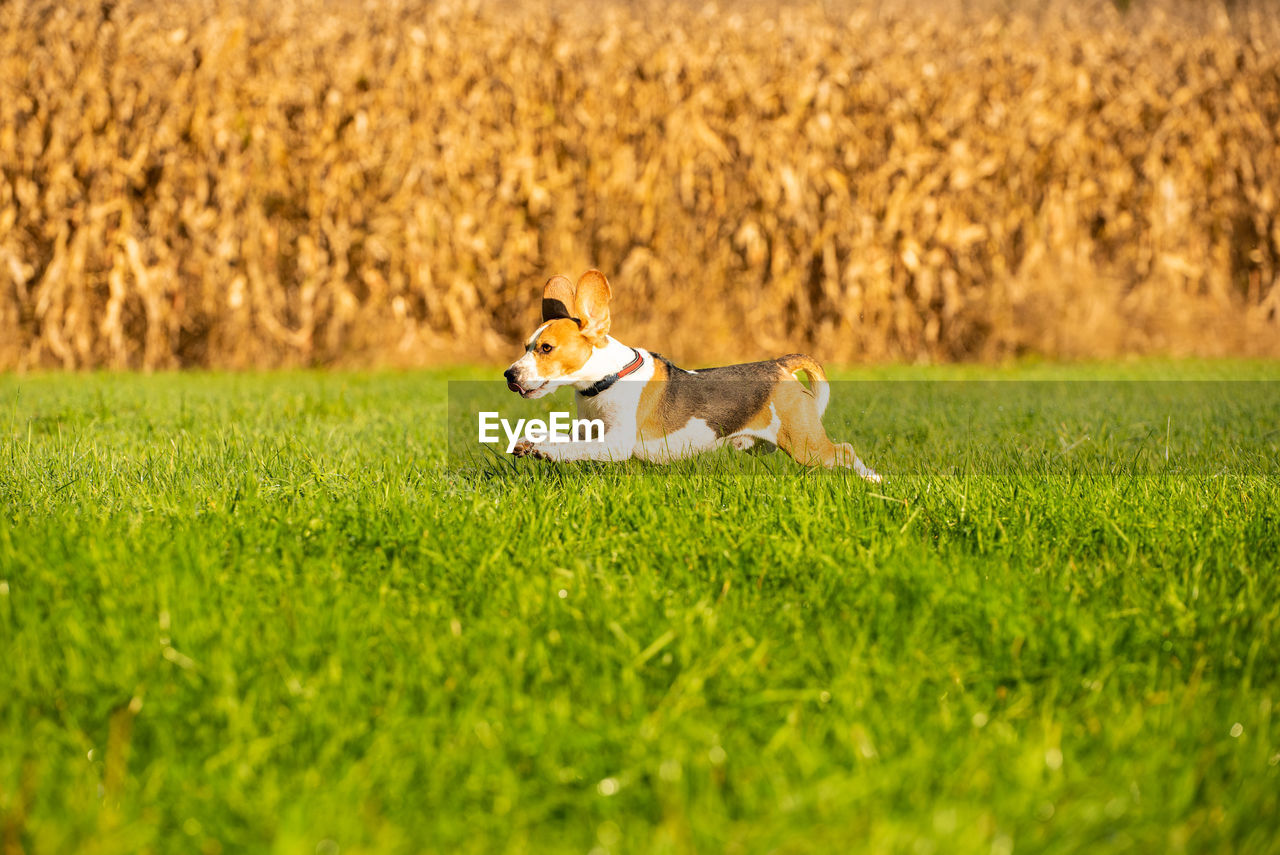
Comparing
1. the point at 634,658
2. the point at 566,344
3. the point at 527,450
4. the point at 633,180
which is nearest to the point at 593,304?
the point at 566,344

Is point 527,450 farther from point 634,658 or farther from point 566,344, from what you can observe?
point 634,658

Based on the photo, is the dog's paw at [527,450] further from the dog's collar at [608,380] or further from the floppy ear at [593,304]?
the floppy ear at [593,304]

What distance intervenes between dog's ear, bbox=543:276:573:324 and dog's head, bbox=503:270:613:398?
42mm

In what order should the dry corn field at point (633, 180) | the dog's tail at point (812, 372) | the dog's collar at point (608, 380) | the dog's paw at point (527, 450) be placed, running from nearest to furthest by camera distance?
the dog's collar at point (608, 380)
the dog's paw at point (527, 450)
the dog's tail at point (812, 372)
the dry corn field at point (633, 180)

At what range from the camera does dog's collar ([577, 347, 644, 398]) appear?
10.9 ft

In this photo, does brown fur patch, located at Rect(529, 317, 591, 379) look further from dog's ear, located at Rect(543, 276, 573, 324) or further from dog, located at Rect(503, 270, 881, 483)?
dog's ear, located at Rect(543, 276, 573, 324)

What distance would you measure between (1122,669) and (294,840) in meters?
1.68

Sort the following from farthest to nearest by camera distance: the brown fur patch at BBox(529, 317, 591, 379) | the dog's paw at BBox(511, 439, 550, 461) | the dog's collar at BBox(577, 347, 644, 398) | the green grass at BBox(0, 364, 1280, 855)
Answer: the dog's paw at BBox(511, 439, 550, 461) < the dog's collar at BBox(577, 347, 644, 398) < the brown fur patch at BBox(529, 317, 591, 379) < the green grass at BBox(0, 364, 1280, 855)

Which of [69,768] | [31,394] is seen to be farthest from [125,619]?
[31,394]

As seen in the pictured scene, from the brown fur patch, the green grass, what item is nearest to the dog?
the brown fur patch

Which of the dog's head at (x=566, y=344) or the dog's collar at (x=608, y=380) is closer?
the dog's head at (x=566, y=344)

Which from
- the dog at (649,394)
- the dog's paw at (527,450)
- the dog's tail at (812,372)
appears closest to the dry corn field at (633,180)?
the dog's tail at (812,372)

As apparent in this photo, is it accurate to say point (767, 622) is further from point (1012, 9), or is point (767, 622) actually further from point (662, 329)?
point (1012, 9)

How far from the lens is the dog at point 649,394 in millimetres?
3264
